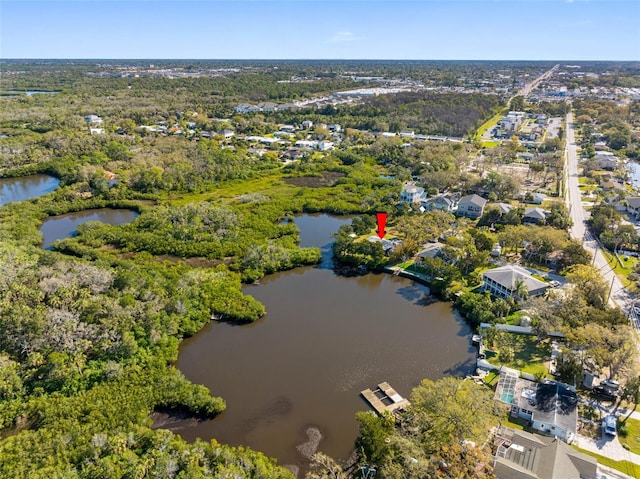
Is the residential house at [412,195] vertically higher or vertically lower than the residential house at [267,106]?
lower

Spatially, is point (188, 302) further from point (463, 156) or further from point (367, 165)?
point (463, 156)

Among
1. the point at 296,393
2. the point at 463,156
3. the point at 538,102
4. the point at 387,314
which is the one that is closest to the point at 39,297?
the point at 296,393

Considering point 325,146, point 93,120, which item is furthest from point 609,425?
point 93,120

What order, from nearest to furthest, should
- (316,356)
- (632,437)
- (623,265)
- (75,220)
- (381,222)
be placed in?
(632,437) → (316,356) → (623,265) → (381,222) → (75,220)

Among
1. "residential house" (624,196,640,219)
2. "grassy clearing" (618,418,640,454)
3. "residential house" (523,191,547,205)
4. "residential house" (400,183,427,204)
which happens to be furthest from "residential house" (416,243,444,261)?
"residential house" (624,196,640,219)

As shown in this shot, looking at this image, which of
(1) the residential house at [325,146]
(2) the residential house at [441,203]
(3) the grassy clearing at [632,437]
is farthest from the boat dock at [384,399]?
(1) the residential house at [325,146]

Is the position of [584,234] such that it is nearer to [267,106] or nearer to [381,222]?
[381,222]

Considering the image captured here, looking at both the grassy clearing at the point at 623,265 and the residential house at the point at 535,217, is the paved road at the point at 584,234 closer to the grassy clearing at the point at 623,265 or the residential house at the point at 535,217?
the grassy clearing at the point at 623,265
